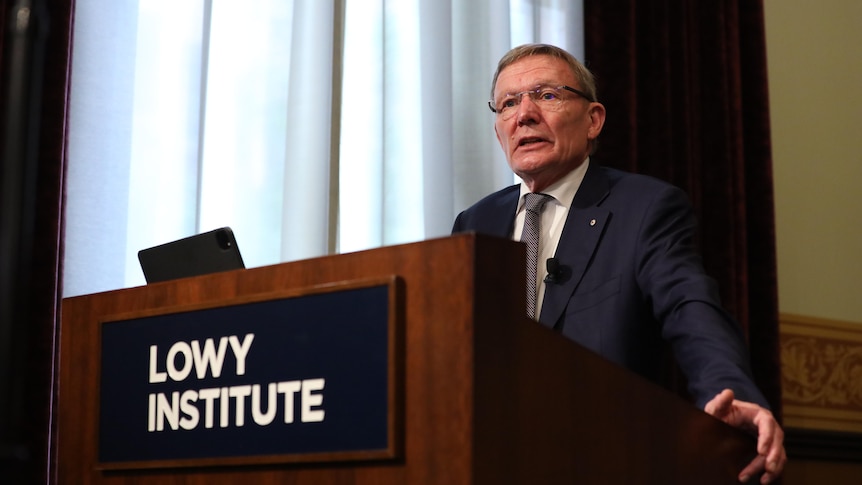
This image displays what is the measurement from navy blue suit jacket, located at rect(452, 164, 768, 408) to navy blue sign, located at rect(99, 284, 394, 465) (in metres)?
0.90

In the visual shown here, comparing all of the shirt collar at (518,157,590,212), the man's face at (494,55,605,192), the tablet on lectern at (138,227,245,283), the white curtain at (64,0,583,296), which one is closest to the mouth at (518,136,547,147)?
the man's face at (494,55,605,192)

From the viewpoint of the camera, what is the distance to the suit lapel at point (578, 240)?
2354mm

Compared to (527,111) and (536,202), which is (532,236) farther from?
(527,111)

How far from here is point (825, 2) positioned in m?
4.82

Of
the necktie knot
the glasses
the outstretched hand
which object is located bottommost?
the outstretched hand

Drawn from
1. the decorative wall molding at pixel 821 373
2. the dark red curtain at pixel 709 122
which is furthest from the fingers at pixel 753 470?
the decorative wall molding at pixel 821 373

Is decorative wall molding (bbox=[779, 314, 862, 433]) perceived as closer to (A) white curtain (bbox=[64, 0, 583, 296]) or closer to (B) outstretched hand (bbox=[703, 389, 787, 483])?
(A) white curtain (bbox=[64, 0, 583, 296])

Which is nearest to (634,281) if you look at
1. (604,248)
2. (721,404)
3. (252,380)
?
(604,248)

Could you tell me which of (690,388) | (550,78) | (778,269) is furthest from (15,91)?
(778,269)

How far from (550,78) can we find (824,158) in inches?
92.9

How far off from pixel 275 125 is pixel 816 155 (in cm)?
251

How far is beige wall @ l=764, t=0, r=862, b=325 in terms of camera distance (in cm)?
454

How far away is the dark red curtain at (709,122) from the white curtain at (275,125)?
47 centimetres

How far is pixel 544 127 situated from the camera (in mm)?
2719
